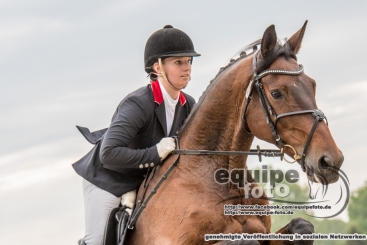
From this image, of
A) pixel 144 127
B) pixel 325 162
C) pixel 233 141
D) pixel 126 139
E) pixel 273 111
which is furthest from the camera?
pixel 144 127

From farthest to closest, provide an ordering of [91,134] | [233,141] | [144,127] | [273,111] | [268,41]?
[91,134] → [144,127] → [233,141] → [268,41] → [273,111]

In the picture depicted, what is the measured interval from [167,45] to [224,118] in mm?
975

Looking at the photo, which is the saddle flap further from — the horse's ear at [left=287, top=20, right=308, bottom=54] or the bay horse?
the horse's ear at [left=287, top=20, right=308, bottom=54]

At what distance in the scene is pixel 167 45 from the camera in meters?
6.23

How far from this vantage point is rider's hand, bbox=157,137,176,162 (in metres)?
5.99

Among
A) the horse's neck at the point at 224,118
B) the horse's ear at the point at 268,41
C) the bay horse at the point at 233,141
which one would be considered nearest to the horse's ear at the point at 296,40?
the bay horse at the point at 233,141

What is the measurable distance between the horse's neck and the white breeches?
2.77 ft

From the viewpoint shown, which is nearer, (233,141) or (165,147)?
(233,141)

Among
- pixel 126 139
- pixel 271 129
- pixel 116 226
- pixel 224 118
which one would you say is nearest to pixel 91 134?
pixel 126 139

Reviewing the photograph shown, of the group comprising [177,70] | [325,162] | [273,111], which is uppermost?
[177,70]

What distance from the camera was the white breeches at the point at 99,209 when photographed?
6223 millimetres

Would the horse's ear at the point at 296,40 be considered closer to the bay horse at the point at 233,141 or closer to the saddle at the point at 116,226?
the bay horse at the point at 233,141

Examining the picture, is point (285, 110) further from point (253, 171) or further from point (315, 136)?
point (253, 171)

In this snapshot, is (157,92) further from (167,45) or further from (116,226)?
(116,226)
